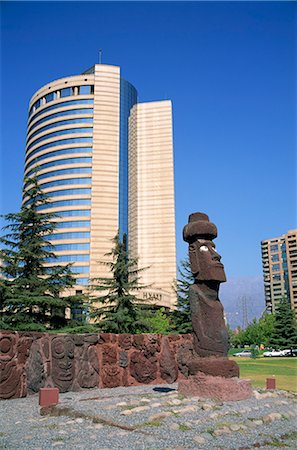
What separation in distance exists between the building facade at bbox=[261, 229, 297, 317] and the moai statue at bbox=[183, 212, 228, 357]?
9121cm

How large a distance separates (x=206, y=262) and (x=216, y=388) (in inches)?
114

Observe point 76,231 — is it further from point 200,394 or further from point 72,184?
point 200,394

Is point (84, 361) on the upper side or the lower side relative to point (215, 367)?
lower

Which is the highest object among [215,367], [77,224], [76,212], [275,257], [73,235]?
[76,212]

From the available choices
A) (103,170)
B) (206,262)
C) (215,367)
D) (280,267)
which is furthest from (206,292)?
(280,267)

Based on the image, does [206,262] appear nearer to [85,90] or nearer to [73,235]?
[73,235]

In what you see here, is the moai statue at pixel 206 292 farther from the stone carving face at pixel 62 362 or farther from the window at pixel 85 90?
the window at pixel 85 90

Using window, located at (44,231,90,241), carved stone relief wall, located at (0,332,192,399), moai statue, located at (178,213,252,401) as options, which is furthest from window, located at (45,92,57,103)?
moai statue, located at (178,213,252,401)

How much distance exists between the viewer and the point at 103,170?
6694cm

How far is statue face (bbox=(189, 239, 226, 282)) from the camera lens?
32.7ft

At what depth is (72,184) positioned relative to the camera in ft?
217

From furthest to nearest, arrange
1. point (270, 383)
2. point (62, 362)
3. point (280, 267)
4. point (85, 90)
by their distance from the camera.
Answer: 1. point (280, 267)
2. point (85, 90)
3. point (62, 362)
4. point (270, 383)

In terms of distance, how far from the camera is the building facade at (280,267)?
9769cm

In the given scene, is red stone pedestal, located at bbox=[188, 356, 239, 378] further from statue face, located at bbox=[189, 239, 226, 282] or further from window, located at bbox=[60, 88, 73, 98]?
window, located at bbox=[60, 88, 73, 98]
